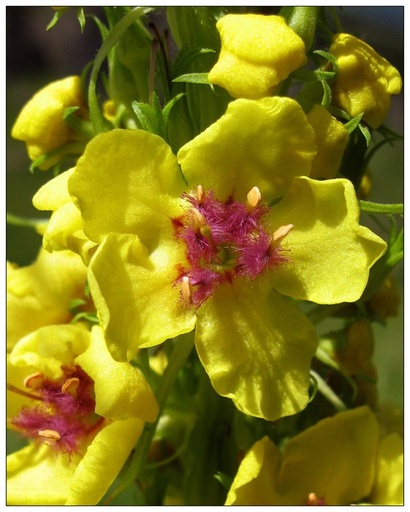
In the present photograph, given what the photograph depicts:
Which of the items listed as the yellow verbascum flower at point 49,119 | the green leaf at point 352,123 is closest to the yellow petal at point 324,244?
the green leaf at point 352,123

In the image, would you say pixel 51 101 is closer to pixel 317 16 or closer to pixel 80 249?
pixel 80 249

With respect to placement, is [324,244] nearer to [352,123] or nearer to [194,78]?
[352,123]

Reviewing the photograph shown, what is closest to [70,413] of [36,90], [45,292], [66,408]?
[66,408]

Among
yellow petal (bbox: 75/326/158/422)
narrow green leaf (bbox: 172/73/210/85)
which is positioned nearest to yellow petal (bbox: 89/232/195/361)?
yellow petal (bbox: 75/326/158/422)

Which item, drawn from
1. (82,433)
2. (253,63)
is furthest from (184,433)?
(253,63)

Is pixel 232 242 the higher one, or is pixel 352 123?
pixel 352 123

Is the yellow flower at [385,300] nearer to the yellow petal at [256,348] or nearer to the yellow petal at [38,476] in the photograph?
the yellow petal at [256,348]

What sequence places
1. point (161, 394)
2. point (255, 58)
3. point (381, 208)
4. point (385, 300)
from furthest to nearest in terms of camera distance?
point (385, 300), point (161, 394), point (381, 208), point (255, 58)
